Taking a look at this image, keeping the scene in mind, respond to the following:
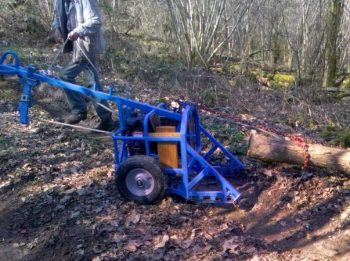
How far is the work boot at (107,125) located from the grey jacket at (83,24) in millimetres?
944

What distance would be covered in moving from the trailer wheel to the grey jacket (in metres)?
1.85

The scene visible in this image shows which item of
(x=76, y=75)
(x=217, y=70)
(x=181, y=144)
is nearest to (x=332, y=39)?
(x=217, y=70)

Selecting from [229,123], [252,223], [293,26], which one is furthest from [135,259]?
[293,26]

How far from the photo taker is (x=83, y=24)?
575 centimetres

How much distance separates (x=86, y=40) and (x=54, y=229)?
2.52 m

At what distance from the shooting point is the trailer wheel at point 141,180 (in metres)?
4.85

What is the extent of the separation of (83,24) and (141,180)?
212 centimetres

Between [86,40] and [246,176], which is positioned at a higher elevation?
[86,40]

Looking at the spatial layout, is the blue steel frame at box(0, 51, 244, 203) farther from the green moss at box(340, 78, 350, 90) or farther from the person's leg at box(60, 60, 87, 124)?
the green moss at box(340, 78, 350, 90)

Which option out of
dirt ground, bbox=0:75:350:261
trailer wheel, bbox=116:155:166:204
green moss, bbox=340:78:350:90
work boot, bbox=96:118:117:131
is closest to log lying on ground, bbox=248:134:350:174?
dirt ground, bbox=0:75:350:261

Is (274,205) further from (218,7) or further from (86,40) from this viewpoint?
(218,7)

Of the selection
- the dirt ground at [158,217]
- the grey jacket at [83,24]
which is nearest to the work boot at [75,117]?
the dirt ground at [158,217]

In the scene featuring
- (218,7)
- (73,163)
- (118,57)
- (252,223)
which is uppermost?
(218,7)

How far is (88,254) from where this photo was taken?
13.8 feet
